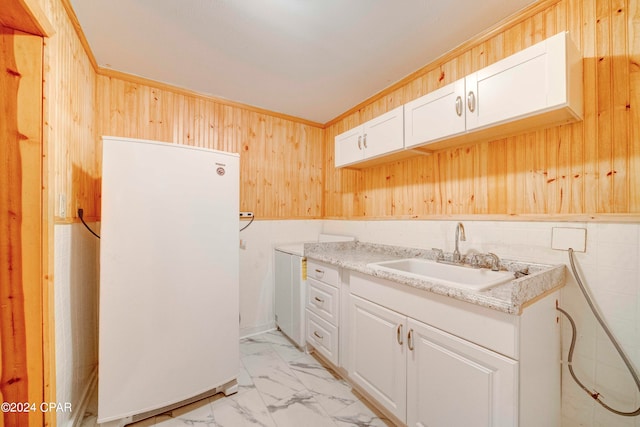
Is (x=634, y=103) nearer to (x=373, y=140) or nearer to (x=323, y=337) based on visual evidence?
(x=373, y=140)

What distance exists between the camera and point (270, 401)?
164 cm

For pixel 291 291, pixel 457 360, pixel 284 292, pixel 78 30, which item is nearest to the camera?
pixel 457 360

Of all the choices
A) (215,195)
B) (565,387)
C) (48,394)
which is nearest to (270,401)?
(48,394)

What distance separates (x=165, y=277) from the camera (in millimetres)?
1474

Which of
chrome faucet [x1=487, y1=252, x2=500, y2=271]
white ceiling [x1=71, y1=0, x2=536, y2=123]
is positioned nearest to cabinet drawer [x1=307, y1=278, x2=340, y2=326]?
chrome faucet [x1=487, y1=252, x2=500, y2=271]

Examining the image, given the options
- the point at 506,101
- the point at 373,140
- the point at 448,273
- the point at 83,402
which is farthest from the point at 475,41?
the point at 83,402

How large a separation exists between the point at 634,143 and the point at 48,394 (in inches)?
104

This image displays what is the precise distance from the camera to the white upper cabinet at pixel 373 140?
1839 millimetres

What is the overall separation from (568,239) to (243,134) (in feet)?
8.57

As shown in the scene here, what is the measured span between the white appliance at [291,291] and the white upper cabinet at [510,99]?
1405 millimetres

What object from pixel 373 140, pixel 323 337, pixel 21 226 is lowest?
pixel 323 337

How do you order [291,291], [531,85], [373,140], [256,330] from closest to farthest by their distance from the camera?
1. [531,85]
2. [373,140]
3. [291,291]
4. [256,330]

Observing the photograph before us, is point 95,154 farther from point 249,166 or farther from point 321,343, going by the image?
point 321,343

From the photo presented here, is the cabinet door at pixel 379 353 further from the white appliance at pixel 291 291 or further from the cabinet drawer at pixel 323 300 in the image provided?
the white appliance at pixel 291 291
